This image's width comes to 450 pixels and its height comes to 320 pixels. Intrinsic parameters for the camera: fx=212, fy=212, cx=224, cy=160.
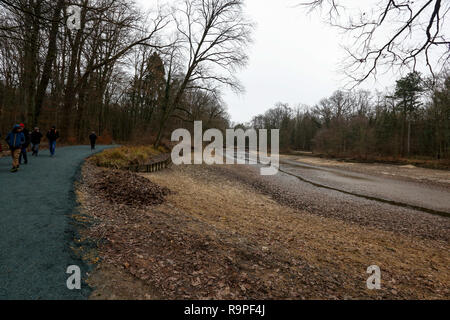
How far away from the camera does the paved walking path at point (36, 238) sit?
251 cm

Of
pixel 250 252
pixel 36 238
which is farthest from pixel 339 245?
pixel 36 238

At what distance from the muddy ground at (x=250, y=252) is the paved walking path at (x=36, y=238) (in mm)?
372

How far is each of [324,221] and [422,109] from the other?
37.6m

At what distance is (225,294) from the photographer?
2.97m

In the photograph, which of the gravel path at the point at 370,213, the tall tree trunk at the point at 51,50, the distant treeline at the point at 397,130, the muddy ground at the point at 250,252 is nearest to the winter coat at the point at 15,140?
the muddy ground at the point at 250,252

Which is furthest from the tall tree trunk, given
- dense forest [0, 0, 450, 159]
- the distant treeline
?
the distant treeline

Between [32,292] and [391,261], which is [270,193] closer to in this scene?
[391,261]

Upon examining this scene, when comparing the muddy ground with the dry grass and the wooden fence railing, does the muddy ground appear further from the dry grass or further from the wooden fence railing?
the wooden fence railing

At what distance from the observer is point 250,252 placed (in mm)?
4375

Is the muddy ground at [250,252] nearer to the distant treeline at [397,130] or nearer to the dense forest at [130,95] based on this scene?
the dense forest at [130,95]

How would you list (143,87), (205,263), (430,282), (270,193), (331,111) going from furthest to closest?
1. (331,111)
2. (143,87)
3. (270,193)
4. (430,282)
5. (205,263)

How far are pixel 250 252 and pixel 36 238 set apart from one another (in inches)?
148

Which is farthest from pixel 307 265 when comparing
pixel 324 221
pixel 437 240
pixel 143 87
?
pixel 143 87

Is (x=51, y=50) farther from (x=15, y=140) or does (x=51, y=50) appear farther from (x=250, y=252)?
(x=250, y=252)
